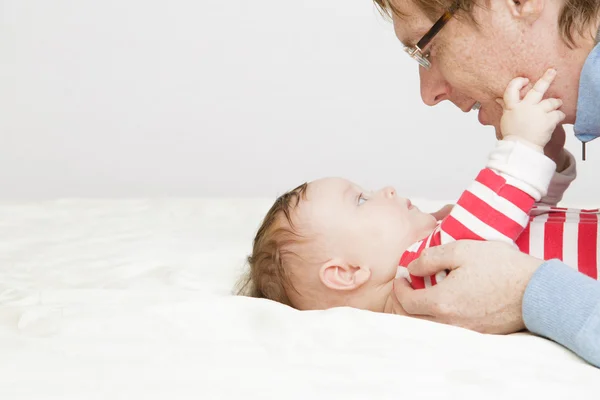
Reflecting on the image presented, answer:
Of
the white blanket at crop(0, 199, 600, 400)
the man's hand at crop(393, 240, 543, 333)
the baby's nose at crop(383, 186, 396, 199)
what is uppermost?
the baby's nose at crop(383, 186, 396, 199)

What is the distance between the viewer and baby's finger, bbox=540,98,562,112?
6.09 feet

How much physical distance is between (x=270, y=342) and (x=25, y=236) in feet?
4.14

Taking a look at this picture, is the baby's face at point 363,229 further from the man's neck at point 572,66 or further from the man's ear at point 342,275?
the man's neck at point 572,66

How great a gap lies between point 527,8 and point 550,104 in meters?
0.20

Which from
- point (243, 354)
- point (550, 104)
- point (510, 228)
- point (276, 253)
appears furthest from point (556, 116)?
point (243, 354)

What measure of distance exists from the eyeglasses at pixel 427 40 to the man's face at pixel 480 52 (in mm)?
13

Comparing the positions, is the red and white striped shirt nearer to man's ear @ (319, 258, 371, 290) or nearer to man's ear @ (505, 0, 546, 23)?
man's ear @ (319, 258, 371, 290)

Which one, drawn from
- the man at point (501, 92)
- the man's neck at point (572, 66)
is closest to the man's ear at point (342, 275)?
the man at point (501, 92)

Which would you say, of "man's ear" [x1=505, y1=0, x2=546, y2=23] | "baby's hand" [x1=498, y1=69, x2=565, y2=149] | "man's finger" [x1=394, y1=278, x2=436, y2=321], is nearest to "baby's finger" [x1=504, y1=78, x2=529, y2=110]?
"baby's hand" [x1=498, y1=69, x2=565, y2=149]

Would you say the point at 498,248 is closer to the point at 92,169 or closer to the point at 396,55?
the point at 396,55

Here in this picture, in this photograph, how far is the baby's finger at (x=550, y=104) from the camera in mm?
1857

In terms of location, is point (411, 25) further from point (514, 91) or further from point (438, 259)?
point (438, 259)

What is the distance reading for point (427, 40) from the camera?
1.92 meters

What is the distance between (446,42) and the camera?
1922 millimetres
